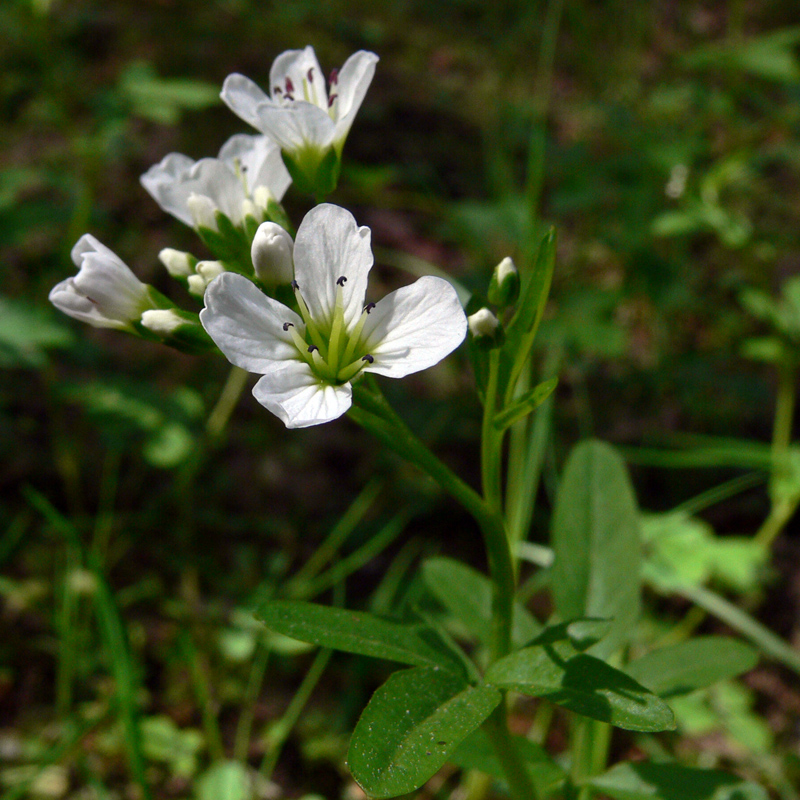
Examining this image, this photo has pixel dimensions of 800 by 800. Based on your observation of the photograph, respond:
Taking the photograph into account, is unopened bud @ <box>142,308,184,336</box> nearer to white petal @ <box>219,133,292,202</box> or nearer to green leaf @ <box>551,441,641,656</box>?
white petal @ <box>219,133,292,202</box>

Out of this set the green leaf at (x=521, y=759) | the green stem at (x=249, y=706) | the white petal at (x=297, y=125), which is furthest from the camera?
the green stem at (x=249, y=706)

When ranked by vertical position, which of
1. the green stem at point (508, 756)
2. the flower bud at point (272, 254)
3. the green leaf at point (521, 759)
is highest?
the flower bud at point (272, 254)

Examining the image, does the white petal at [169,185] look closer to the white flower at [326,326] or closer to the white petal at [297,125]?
the white petal at [297,125]

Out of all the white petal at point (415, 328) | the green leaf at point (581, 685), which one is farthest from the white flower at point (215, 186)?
the green leaf at point (581, 685)

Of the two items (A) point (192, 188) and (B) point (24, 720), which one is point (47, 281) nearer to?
(B) point (24, 720)

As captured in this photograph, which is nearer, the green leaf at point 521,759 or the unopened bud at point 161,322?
the unopened bud at point 161,322

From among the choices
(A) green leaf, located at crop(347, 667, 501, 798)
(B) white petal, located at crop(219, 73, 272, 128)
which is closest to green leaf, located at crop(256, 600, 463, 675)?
(A) green leaf, located at crop(347, 667, 501, 798)

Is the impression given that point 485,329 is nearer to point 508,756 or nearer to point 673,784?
point 508,756
